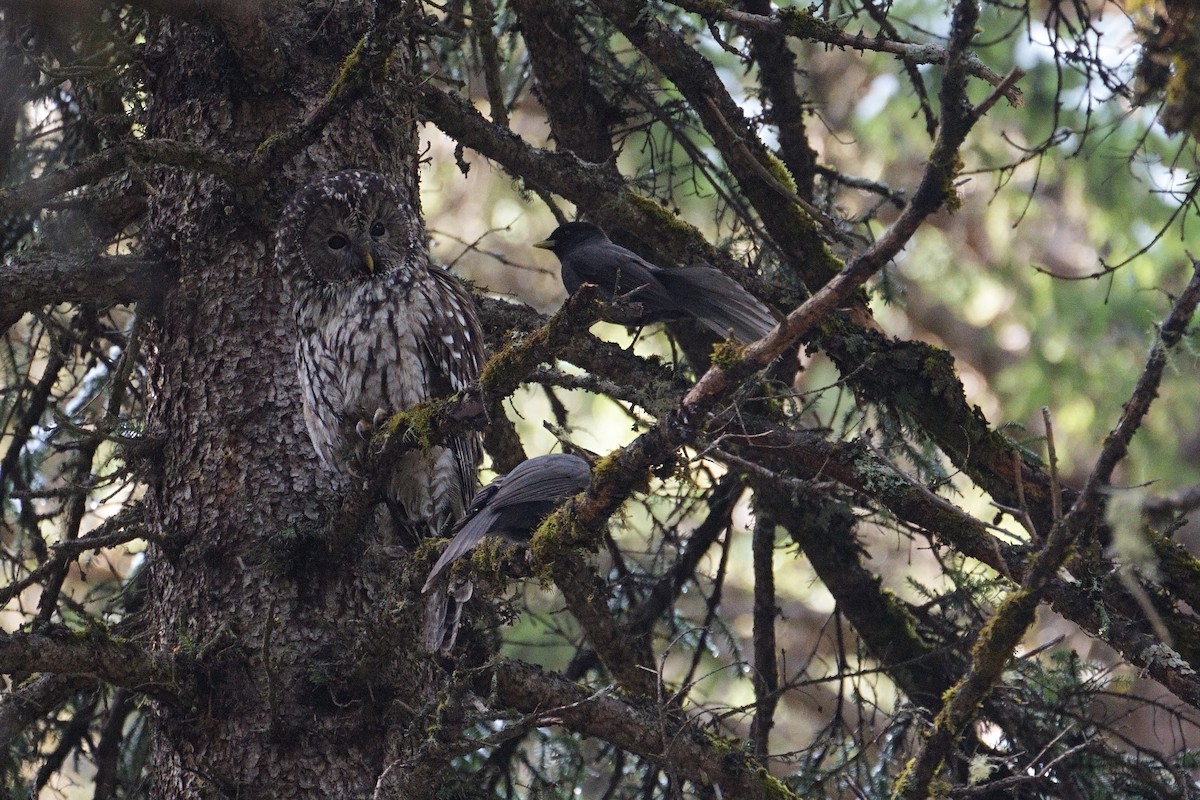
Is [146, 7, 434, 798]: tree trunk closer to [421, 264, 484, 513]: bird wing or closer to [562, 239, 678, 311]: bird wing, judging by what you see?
[421, 264, 484, 513]: bird wing

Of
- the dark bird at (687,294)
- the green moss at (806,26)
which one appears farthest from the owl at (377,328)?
the green moss at (806,26)

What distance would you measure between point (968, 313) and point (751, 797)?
1310cm

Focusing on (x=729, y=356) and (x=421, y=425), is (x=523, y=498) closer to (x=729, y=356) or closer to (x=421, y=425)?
(x=421, y=425)

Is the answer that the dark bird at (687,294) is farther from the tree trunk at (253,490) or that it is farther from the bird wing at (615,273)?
the tree trunk at (253,490)

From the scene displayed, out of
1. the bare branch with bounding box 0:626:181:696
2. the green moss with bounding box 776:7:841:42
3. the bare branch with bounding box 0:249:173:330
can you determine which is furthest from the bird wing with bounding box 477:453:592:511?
the green moss with bounding box 776:7:841:42

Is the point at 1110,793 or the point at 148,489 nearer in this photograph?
the point at 148,489

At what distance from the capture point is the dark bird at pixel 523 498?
12.3ft

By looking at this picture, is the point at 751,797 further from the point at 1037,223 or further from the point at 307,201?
the point at 1037,223

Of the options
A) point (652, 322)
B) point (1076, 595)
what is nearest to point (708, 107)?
point (652, 322)

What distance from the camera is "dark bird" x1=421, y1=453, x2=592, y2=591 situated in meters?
3.74

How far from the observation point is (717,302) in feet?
16.6

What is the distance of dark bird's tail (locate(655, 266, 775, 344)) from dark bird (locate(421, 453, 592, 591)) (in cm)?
121

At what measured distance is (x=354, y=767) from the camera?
3.61 meters

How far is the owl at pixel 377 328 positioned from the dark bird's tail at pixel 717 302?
938 millimetres
